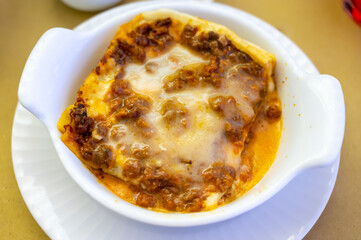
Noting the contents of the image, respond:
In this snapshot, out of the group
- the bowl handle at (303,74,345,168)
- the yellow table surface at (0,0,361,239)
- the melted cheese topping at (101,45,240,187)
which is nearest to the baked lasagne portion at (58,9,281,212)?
the melted cheese topping at (101,45,240,187)

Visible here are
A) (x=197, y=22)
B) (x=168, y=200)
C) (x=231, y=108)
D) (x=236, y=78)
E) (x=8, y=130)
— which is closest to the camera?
(x=168, y=200)

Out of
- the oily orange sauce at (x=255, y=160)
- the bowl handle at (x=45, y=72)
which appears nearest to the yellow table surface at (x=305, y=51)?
the oily orange sauce at (x=255, y=160)

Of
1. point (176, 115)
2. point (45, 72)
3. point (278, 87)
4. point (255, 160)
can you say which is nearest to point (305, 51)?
point (278, 87)

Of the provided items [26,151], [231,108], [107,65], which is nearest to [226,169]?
[231,108]

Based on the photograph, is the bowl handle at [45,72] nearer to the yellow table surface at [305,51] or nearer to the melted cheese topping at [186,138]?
the melted cheese topping at [186,138]

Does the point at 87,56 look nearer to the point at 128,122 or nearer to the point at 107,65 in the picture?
the point at 107,65

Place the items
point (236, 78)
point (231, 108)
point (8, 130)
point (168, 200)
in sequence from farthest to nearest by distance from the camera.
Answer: point (8, 130), point (236, 78), point (231, 108), point (168, 200)

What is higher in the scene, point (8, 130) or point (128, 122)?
point (128, 122)
